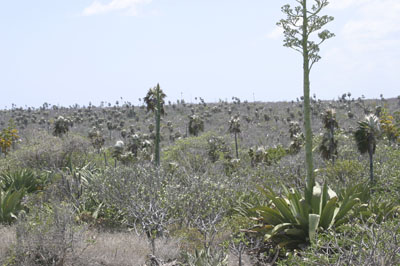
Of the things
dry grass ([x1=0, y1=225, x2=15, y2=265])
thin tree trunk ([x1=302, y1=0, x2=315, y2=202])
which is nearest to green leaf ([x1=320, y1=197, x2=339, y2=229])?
thin tree trunk ([x1=302, y1=0, x2=315, y2=202])

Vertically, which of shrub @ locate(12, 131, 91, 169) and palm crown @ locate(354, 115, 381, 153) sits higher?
palm crown @ locate(354, 115, 381, 153)

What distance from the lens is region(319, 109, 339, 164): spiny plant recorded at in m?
31.2

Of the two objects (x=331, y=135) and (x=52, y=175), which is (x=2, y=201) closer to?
(x=52, y=175)

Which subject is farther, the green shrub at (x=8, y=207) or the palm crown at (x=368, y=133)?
the palm crown at (x=368, y=133)

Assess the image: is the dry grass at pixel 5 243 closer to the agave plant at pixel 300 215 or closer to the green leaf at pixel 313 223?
the agave plant at pixel 300 215

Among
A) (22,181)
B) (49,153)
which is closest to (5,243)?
(22,181)

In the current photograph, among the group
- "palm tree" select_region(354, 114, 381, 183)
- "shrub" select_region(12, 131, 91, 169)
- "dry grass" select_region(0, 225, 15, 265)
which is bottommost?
"dry grass" select_region(0, 225, 15, 265)

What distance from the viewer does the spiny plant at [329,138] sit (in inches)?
1227

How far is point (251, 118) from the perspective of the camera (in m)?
89.6

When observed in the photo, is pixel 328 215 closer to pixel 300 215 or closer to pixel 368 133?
pixel 300 215

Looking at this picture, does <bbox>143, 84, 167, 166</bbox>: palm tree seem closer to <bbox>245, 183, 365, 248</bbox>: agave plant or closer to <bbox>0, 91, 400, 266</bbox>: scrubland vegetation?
<bbox>0, 91, 400, 266</bbox>: scrubland vegetation

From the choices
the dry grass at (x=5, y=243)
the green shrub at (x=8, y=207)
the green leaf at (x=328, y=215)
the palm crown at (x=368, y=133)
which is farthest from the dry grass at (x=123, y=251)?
the palm crown at (x=368, y=133)

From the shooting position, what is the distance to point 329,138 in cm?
3234

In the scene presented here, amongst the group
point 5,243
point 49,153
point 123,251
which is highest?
point 49,153
